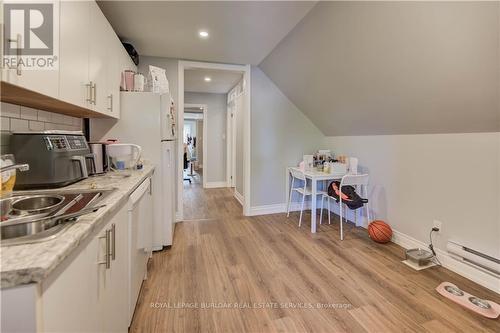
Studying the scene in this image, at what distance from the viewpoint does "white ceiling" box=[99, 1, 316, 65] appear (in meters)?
2.12

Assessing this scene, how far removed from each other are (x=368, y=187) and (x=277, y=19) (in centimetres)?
231

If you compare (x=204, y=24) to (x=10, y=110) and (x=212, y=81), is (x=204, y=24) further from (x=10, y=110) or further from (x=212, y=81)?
(x=212, y=81)

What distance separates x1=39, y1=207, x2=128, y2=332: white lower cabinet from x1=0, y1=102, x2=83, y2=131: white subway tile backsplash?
2.84 feet

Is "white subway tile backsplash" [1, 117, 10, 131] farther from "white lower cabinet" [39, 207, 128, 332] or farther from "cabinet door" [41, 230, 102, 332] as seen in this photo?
"cabinet door" [41, 230, 102, 332]

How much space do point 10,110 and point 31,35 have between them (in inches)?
22.4

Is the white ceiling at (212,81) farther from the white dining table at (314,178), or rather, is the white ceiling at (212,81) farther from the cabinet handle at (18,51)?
the cabinet handle at (18,51)

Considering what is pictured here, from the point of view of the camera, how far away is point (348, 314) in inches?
67.0

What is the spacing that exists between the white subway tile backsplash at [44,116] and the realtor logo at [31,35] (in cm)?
64

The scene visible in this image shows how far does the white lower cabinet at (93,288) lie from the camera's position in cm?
65

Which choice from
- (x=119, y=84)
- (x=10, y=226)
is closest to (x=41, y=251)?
(x=10, y=226)

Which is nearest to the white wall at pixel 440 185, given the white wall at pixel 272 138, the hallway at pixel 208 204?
the white wall at pixel 272 138

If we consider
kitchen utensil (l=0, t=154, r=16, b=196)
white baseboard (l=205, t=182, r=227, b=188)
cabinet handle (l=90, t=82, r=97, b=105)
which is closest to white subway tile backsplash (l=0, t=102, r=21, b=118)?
kitchen utensil (l=0, t=154, r=16, b=196)

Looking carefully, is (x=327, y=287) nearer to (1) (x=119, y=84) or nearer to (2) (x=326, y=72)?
(2) (x=326, y=72)

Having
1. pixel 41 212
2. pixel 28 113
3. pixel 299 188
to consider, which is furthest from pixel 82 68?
pixel 299 188
